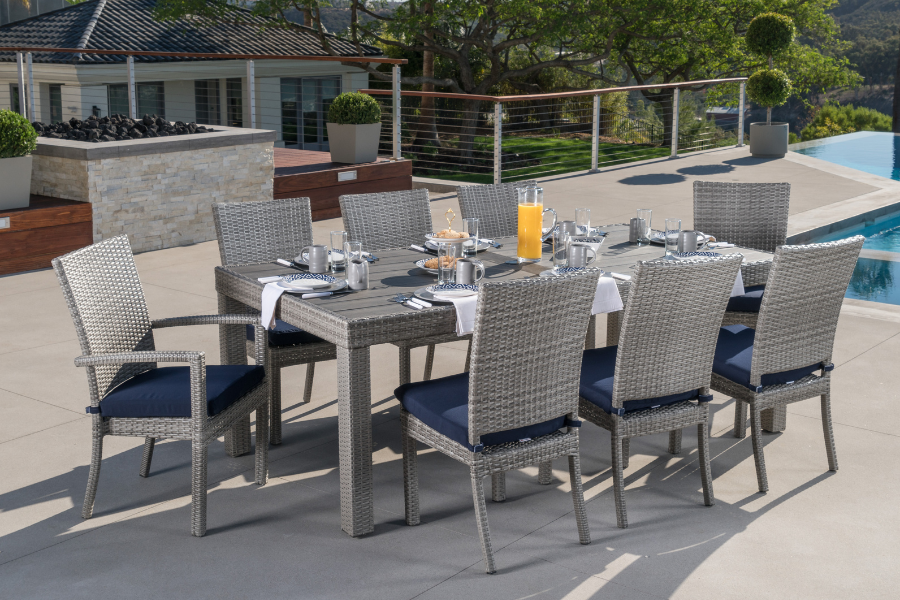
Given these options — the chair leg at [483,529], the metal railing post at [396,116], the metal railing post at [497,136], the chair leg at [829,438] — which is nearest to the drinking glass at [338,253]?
the chair leg at [483,529]

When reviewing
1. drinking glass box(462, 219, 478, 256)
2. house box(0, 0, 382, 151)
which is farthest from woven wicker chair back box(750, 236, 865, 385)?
house box(0, 0, 382, 151)

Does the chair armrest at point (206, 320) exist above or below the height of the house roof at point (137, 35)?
below

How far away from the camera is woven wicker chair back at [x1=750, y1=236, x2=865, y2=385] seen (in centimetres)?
309

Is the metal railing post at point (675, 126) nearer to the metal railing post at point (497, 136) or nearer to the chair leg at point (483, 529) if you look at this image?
the metal railing post at point (497, 136)

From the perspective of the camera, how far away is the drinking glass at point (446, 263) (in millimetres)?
3240

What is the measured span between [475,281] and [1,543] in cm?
169

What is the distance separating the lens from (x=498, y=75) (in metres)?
20.4

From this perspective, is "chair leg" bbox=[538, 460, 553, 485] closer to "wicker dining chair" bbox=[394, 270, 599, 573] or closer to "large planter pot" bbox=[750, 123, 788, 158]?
"wicker dining chair" bbox=[394, 270, 599, 573]

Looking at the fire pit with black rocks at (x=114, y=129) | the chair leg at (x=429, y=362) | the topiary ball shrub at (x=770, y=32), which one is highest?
the topiary ball shrub at (x=770, y=32)

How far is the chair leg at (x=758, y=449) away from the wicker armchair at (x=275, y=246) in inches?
61.1

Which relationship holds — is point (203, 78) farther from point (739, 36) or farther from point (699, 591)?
point (699, 591)

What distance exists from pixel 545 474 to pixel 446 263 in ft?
2.66

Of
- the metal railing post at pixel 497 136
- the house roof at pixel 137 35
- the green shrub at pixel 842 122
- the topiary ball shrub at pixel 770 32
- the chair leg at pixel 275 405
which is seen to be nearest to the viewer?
the chair leg at pixel 275 405

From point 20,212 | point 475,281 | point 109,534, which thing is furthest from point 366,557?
point 20,212
